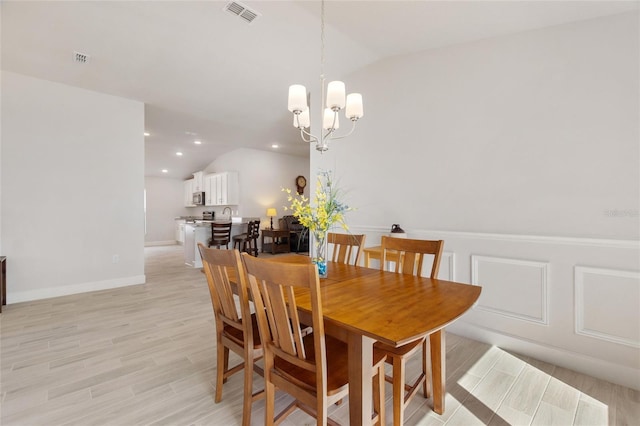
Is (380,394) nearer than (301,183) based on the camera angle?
Yes

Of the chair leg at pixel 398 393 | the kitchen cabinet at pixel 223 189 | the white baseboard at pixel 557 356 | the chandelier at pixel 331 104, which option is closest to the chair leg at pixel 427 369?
the chair leg at pixel 398 393

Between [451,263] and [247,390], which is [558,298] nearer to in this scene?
[451,263]

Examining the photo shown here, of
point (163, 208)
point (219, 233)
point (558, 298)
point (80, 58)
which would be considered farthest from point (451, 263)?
point (163, 208)

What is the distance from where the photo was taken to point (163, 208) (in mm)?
10211

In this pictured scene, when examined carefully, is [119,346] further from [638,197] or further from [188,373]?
[638,197]

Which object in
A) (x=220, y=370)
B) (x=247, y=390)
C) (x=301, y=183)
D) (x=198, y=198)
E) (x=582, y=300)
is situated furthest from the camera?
(x=198, y=198)

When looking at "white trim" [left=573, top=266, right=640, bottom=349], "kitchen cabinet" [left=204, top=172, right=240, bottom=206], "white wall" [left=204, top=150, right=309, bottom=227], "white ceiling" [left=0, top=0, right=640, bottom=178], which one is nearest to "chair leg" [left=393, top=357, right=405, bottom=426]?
"white trim" [left=573, top=266, right=640, bottom=349]

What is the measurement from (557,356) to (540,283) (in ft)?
1.87

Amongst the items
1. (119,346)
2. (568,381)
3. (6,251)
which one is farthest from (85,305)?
(568,381)

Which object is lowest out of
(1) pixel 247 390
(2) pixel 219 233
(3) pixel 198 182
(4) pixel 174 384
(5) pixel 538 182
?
(4) pixel 174 384

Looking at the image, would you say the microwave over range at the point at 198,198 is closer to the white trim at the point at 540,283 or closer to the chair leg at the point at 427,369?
the white trim at the point at 540,283

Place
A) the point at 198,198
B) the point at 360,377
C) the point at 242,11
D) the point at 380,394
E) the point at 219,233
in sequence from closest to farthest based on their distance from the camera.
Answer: the point at 360,377, the point at 380,394, the point at 242,11, the point at 219,233, the point at 198,198

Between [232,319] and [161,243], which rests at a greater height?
[232,319]

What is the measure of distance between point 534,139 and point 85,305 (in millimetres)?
5307
